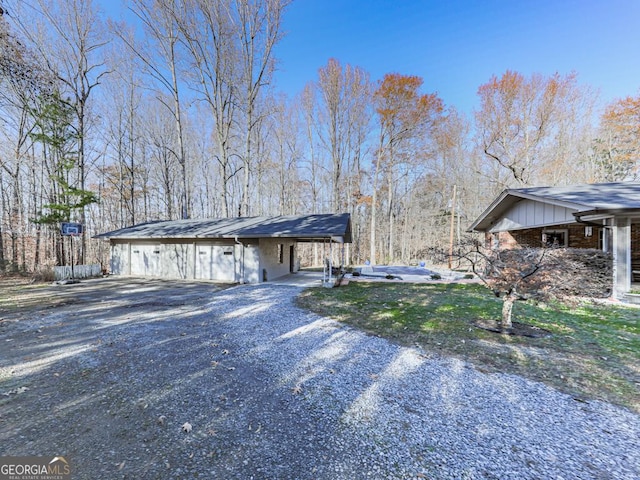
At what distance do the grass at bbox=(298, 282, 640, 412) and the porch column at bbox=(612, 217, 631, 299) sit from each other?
2.69ft

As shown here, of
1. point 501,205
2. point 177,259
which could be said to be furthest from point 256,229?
point 501,205

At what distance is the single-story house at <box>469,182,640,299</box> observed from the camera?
6.60 metres

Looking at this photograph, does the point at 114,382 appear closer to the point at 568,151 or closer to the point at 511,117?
the point at 511,117

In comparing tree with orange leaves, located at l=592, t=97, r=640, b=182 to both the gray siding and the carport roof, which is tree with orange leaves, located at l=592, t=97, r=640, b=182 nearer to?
the gray siding

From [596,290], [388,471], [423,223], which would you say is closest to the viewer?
[388,471]

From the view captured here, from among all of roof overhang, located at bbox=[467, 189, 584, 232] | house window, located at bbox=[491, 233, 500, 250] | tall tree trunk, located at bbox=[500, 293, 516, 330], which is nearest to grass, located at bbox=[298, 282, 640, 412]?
tall tree trunk, located at bbox=[500, 293, 516, 330]

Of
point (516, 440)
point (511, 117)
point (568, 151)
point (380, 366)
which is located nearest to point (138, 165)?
point (380, 366)

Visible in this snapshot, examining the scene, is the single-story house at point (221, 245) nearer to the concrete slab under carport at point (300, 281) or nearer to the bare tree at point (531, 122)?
the concrete slab under carport at point (300, 281)

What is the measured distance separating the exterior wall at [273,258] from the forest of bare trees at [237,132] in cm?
421

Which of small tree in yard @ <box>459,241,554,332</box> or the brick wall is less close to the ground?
the brick wall

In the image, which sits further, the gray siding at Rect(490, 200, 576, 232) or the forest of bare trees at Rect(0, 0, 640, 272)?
the forest of bare trees at Rect(0, 0, 640, 272)

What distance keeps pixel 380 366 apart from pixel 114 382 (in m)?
3.31

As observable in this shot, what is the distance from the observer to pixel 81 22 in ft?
42.2

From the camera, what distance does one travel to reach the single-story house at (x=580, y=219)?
21.7 ft
